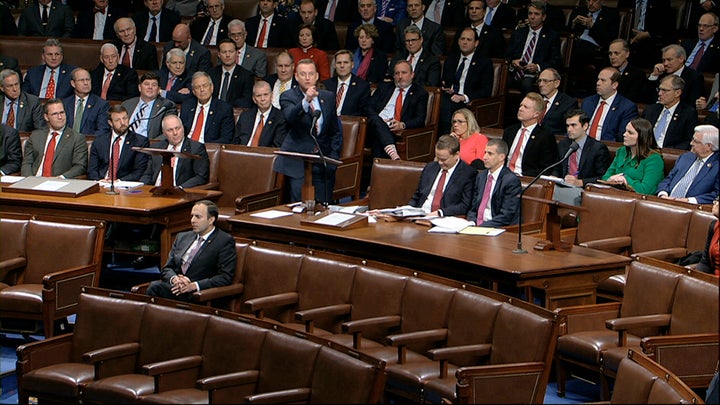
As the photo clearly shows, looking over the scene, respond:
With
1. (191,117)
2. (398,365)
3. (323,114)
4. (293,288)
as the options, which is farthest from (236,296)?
(191,117)

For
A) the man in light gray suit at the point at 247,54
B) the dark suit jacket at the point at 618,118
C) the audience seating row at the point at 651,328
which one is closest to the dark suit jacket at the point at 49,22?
the man in light gray suit at the point at 247,54

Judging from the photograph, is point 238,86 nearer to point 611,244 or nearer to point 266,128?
point 266,128

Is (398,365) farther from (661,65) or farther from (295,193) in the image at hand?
(661,65)

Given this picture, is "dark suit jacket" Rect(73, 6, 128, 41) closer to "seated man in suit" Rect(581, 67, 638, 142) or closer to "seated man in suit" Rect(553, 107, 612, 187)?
"seated man in suit" Rect(581, 67, 638, 142)

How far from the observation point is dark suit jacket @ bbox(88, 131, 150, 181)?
772cm

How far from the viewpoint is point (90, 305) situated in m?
5.16

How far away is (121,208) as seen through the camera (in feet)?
22.0

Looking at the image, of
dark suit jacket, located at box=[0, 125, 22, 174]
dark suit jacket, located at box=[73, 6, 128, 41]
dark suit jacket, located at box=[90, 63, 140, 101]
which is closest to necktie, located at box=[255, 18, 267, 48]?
dark suit jacket, located at box=[90, 63, 140, 101]

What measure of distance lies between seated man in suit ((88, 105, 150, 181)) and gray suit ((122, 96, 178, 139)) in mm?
425

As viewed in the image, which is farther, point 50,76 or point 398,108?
point 50,76

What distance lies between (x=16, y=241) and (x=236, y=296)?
1374 millimetres

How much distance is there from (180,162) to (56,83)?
2110 mm

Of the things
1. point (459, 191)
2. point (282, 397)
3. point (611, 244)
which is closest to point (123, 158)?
point (459, 191)

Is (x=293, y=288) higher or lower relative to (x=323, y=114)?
lower
